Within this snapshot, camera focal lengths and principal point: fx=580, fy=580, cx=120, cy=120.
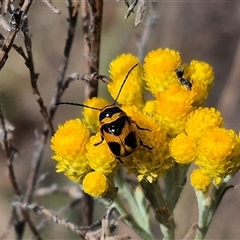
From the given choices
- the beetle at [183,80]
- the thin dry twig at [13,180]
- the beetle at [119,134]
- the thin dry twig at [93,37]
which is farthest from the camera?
the thin dry twig at [13,180]

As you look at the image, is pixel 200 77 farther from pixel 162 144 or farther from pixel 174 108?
pixel 162 144

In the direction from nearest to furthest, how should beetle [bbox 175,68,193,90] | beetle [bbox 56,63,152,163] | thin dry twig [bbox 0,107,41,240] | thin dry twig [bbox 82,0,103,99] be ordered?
beetle [bbox 56,63,152,163], thin dry twig [bbox 82,0,103,99], beetle [bbox 175,68,193,90], thin dry twig [bbox 0,107,41,240]

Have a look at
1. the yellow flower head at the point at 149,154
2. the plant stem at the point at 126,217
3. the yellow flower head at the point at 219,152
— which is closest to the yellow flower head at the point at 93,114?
the yellow flower head at the point at 149,154

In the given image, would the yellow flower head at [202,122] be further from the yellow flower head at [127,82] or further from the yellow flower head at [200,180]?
the yellow flower head at [127,82]

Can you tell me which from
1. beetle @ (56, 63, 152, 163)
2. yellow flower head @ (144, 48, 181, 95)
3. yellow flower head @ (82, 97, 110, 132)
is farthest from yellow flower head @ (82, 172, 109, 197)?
yellow flower head @ (144, 48, 181, 95)

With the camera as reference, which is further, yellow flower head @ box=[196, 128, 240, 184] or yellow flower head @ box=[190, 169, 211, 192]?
yellow flower head @ box=[190, 169, 211, 192]

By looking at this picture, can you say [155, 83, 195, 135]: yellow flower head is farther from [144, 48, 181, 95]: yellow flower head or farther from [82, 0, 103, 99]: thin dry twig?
[82, 0, 103, 99]: thin dry twig

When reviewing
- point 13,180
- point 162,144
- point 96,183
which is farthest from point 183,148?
point 13,180
